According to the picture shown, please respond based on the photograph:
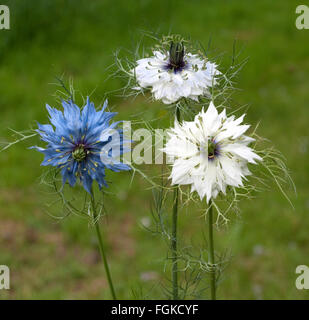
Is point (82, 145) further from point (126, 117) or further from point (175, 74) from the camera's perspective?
point (126, 117)

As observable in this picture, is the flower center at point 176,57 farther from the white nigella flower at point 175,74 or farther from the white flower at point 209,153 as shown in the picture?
the white flower at point 209,153

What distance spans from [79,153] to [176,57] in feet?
0.92

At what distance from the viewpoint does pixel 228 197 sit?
3.34 feet

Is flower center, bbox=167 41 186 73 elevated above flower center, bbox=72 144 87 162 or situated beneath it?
elevated above

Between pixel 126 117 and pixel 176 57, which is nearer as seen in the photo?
pixel 176 57

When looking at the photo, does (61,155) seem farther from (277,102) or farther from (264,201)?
(277,102)

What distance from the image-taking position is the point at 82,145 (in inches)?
38.0

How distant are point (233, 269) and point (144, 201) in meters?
0.68

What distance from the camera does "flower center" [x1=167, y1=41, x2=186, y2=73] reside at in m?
1.02

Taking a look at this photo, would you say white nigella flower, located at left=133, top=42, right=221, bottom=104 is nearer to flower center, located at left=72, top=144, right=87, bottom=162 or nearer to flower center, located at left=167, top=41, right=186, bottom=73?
flower center, located at left=167, top=41, right=186, bottom=73

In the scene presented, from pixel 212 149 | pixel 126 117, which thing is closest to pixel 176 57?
pixel 212 149

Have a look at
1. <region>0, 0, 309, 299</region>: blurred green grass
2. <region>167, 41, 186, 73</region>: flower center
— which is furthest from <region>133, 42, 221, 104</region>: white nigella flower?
<region>0, 0, 309, 299</region>: blurred green grass
